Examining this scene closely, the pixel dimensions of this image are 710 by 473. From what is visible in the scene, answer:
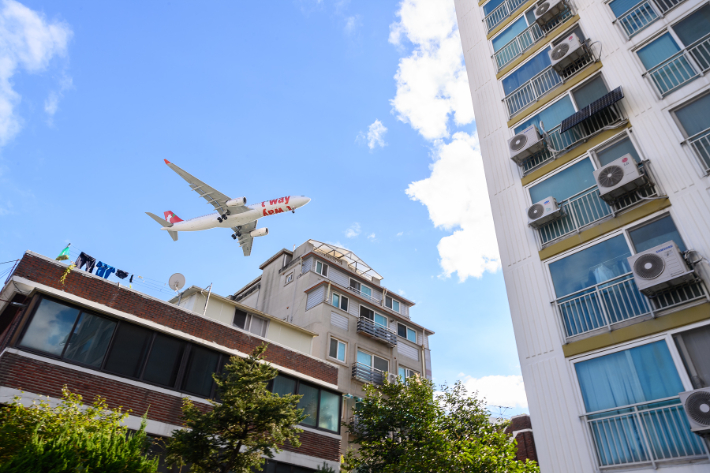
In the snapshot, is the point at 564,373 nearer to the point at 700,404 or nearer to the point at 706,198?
the point at 700,404

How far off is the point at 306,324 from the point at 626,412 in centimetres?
2272

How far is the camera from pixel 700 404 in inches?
321

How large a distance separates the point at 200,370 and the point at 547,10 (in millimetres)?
18597

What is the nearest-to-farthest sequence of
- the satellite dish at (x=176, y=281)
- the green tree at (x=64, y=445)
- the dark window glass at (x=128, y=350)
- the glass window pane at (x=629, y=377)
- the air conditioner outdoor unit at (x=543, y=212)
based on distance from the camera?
the green tree at (x=64, y=445)
the glass window pane at (x=629, y=377)
the air conditioner outdoor unit at (x=543, y=212)
the dark window glass at (x=128, y=350)
the satellite dish at (x=176, y=281)

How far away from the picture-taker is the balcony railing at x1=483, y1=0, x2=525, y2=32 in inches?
743

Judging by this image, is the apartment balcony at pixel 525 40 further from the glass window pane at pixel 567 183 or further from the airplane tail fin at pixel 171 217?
the airplane tail fin at pixel 171 217

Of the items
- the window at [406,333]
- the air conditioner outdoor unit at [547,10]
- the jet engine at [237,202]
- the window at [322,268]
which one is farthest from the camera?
the window at [406,333]

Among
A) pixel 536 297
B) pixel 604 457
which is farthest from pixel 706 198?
pixel 604 457

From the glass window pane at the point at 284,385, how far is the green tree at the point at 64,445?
7656 millimetres

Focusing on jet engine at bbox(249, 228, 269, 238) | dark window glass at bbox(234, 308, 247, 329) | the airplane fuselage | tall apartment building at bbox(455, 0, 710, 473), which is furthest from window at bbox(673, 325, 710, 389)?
jet engine at bbox(249, 228, 269, 238)

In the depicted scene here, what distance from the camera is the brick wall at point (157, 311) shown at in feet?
45.3

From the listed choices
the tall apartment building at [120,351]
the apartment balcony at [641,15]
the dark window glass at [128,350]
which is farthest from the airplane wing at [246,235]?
the apartment balcony at [641,15]

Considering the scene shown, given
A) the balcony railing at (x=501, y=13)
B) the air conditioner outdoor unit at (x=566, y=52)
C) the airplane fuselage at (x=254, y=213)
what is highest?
the airplane fuselage at (x=254, y=213)

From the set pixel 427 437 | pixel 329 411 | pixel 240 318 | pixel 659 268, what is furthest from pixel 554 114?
pixel 240 318
